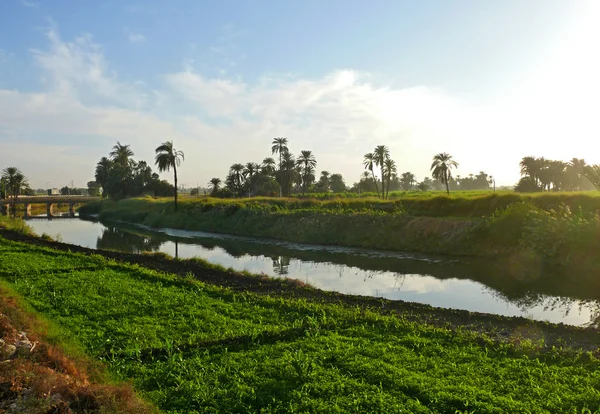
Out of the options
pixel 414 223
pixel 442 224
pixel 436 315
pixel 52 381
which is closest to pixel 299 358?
pixel 52 381

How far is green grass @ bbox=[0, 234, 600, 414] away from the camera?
7.52 m

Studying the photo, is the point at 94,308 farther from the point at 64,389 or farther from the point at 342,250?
the point at 342,250

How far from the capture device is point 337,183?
132 m

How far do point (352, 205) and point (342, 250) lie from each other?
18.3 metres

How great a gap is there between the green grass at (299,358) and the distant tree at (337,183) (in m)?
112

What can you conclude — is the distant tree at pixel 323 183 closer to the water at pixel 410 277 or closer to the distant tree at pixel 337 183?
the distant tree at pixel 337 183

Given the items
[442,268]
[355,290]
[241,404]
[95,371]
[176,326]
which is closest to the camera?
[241,404]

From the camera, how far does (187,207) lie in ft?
216

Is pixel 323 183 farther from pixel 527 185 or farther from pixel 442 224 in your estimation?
pixel 442 224

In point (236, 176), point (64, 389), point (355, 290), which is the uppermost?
point (236, 176)

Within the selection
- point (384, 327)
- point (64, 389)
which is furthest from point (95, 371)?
point (384, 327)

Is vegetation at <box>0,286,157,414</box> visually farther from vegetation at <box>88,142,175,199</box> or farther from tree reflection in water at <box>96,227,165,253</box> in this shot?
vegetation at <box>88,142,175,199</box>

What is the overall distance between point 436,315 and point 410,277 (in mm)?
11032

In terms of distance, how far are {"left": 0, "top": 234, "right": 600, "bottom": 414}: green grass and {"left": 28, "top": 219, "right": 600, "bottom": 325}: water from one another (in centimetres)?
693
